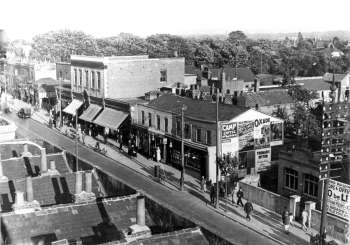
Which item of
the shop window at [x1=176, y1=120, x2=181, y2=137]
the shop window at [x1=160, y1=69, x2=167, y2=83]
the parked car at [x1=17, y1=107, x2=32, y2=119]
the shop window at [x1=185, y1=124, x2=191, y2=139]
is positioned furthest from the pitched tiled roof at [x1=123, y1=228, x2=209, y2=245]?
the parked car at [x1=17, y1=107, x2=32, y2=119]

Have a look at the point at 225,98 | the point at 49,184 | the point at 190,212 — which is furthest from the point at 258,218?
the point at 225,98

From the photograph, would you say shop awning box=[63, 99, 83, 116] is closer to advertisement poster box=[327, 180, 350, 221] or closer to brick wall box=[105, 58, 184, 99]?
brick wall box=[105, 58, 184, 99]

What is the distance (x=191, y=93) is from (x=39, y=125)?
70.3 feet

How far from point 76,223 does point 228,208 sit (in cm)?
1407

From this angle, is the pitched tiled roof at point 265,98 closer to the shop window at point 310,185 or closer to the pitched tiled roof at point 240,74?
the shop window at point 310,185

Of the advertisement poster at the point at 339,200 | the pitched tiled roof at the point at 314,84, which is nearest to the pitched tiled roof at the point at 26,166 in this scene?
the advertisement poster at the point at 339,200

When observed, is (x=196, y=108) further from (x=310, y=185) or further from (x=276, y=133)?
(x=310, y=185)

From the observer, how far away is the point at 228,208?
30.6 meters

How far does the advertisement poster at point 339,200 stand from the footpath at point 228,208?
159 centimetres

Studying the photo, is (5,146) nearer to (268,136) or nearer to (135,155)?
(135,155)

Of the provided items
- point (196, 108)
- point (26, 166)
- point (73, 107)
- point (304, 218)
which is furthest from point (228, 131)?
point (73, 107)

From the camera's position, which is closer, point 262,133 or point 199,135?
point 199,135

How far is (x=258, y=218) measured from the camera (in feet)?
94.6

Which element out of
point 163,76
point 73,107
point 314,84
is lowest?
point 73,107
